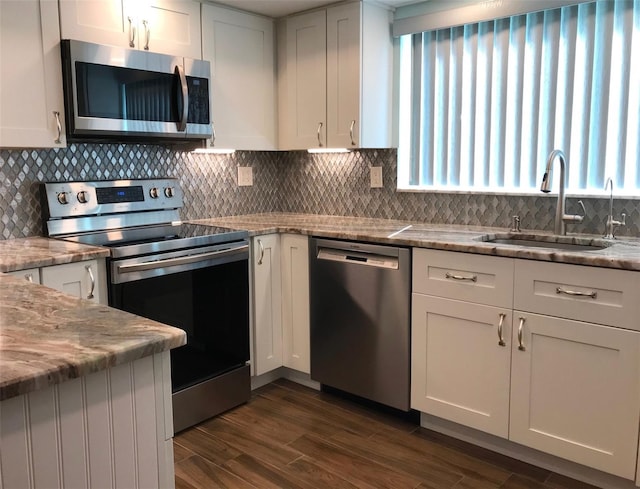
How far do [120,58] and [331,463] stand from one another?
2.00 meters

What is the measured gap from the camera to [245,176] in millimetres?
3697

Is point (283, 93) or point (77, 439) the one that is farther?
point (283, 93)

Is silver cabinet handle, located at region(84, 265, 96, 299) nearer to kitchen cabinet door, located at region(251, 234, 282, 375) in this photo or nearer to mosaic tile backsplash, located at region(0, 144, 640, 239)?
mosaic tile backsplash, located at region(0, 144, 640, 239)

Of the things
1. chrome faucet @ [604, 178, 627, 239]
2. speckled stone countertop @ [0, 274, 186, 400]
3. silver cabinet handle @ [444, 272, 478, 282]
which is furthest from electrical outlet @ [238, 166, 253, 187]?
speckled stone countertop @ [0, 274, 186, 400]

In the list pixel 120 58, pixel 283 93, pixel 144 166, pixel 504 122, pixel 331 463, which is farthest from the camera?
pixel 283 93

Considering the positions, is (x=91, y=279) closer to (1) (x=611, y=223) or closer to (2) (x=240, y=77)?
(2) (x=240, y=77)

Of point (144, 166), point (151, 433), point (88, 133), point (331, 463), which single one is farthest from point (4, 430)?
point (144, 166)

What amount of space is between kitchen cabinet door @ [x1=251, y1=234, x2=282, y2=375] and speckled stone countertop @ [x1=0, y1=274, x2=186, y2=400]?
1.57 metres

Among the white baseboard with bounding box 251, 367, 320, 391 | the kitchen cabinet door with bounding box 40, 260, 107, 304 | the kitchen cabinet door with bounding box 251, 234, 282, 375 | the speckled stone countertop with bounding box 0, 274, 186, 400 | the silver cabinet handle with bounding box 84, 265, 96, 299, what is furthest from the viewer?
the white baseboard with bounding box 251, 367, 320, 391

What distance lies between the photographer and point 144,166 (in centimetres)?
313

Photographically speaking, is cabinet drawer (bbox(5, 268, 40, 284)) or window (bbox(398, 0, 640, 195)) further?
window (bbox(398, 0, 640, 195))

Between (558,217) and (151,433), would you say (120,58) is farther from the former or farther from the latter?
A: (558,217)

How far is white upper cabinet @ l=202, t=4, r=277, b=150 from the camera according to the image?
10.2ft

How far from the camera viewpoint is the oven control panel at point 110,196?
2709 mm
